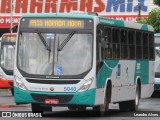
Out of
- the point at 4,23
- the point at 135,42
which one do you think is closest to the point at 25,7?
the point at 4,23

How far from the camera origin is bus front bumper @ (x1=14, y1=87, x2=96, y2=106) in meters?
18.2

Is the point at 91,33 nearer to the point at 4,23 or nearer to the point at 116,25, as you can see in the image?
the point at 116,25

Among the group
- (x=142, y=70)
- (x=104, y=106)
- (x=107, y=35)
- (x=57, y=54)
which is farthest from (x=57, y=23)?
(x=142, y=70)

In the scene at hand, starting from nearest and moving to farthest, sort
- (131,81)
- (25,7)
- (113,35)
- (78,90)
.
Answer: (78,90) → (113,35) → (131,81) → (25,7)

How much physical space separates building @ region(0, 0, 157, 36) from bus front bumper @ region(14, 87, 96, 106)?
5642 centimetres

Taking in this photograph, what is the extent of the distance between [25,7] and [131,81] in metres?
57.1

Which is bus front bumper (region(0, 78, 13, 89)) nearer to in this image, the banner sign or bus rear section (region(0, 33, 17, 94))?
bus rear section (region(0, 33, 17, 94))

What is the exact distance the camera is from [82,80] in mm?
18328

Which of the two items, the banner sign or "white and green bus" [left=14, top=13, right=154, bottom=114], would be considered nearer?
"white and green bus" [left=14, top=13, right=154, bottom=114]

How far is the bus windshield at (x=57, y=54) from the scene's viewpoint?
60.6 ft

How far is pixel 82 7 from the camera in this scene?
3034 inches

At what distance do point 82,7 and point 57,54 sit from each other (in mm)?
58758
